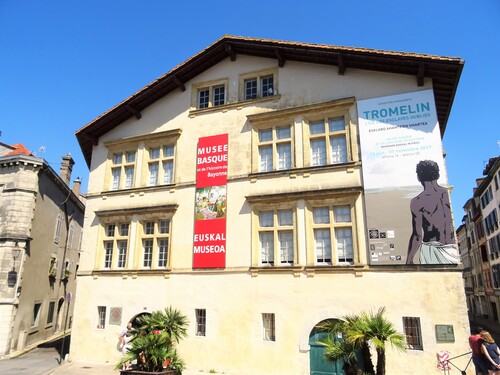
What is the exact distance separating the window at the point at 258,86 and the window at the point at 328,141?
293cm

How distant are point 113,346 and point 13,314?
6.75 metres

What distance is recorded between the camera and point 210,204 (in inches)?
639

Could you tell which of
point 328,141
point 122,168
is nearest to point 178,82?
point 122,168

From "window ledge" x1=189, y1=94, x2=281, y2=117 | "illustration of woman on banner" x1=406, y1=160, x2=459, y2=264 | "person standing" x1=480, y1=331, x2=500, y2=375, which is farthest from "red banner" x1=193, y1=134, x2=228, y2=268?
"person standing" x1=480, y1=331, x2=500, y2=375

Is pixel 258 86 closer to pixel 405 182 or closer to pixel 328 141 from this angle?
pixel 328 141

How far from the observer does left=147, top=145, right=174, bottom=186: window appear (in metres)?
17.9

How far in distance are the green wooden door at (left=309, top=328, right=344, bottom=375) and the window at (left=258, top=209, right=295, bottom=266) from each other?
8.92 feet

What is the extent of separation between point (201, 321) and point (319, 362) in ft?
16.5

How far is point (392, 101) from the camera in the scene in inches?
564

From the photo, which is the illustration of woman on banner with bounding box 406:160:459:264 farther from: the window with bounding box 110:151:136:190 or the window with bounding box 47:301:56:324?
the window with bounding box 47:301:56:324

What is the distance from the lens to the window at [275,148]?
621 inches

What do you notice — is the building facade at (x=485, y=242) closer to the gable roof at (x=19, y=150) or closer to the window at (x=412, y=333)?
the window at (x=412, y=333)

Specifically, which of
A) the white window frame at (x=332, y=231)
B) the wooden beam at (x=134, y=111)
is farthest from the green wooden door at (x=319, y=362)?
the wooden beam at (x=134, y=111)

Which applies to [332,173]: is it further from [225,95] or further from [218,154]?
[225,95]
